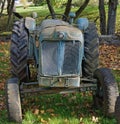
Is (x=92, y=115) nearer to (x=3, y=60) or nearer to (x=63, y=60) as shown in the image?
(x=63, y=60)

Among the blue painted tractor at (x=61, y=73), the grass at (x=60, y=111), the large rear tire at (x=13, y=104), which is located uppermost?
the blue painted tractor at (x=61, y=73)

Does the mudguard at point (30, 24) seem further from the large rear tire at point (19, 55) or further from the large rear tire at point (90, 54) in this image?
the large rear tire at point (90, 54)

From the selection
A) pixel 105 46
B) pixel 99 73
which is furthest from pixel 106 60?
pixel 99 73

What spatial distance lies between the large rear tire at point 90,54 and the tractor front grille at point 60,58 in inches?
38.8

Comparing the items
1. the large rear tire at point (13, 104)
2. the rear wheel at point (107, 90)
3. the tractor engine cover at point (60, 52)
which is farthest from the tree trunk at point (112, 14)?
the large rear tire at point (13, 104)

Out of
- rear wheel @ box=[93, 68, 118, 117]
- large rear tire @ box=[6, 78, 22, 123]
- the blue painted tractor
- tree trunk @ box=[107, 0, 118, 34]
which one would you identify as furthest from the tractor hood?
tree trunk @ box=[107, 0, 118, 34]

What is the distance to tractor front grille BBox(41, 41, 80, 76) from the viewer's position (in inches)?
275

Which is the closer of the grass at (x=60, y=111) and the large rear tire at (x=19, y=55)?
the grass at (x=60, y=111)

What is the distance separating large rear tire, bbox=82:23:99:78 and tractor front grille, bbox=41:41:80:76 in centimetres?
98

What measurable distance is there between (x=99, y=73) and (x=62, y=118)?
3.16 feet

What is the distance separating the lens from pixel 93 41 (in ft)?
26.9

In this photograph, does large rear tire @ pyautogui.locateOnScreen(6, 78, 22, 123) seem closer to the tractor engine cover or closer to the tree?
the tractor engine cover

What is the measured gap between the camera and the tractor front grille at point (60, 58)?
275 inches

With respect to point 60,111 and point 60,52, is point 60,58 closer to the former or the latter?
point 60,52
